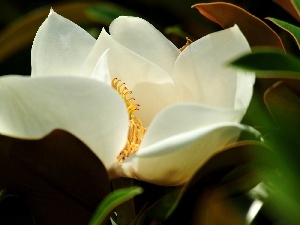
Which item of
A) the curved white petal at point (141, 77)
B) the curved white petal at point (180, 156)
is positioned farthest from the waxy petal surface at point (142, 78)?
the curved white petal at point (180, 156)

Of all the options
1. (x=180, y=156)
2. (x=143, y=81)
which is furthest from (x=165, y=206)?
(x=143, y=81)

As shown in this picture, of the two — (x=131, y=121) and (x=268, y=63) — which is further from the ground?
(x=268, y=63)

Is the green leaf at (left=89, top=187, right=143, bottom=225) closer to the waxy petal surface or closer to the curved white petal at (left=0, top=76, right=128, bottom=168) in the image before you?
the curved white petal at (left=0, top=76, right=128, bottom=168)

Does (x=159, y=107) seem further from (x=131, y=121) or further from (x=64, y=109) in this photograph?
(x=64, y=109)

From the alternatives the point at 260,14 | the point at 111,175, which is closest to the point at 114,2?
the point at 260,14

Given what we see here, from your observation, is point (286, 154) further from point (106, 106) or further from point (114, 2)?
point (114, 2)

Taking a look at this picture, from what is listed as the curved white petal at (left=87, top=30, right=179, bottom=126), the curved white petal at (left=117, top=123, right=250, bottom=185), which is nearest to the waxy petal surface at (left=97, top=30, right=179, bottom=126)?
the curved white petal at (left=87, top=30, right=179, bottom=126)

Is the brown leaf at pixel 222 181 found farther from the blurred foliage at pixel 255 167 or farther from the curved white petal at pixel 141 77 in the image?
the curved white petal at pixel 141 77
